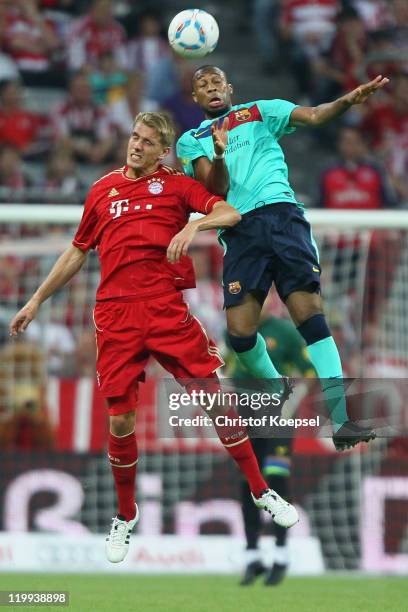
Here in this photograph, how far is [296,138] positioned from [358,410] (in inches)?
372

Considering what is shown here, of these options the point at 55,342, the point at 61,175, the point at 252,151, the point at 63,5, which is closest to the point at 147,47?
the point at 63,5

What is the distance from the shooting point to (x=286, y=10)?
18.0 metres

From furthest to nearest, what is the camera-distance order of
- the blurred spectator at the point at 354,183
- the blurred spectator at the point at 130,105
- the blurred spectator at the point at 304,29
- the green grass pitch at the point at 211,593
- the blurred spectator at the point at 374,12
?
1. the blurred spectator at the point at 374,12
2. the blurred spectator at the point at 304,29
3. the blurred spectator at the point at 130,105
4. the blurred spectator at the point at 354,183
5. the green grass pitch at the point at 211,593

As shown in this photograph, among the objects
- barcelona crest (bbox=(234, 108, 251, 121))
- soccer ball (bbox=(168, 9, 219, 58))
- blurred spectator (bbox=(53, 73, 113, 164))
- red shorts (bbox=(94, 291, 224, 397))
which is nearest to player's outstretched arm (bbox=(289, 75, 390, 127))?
barcelona crest (bbox=(234, 108, 251, 121))

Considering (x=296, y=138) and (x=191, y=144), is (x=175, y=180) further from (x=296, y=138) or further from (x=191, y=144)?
(x=296, y=138)

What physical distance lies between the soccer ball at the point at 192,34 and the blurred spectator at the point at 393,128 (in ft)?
28.1

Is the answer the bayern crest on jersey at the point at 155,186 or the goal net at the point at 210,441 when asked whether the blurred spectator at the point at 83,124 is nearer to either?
the goal net at the point at 210,441

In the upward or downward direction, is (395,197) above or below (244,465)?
above

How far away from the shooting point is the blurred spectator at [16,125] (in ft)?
51.4

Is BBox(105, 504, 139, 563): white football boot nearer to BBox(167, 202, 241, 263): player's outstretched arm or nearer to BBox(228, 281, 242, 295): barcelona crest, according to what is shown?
BBox(228, 281, 242, 295): barcelona crest

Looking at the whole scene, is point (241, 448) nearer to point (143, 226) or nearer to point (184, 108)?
point (143, 226)

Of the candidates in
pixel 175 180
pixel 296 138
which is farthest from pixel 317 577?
pixel 296 138

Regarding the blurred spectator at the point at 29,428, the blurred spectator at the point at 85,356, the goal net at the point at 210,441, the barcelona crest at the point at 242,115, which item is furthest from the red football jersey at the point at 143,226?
the blurred spectator at the point at 85,356

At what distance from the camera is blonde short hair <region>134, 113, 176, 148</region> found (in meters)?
8.62
